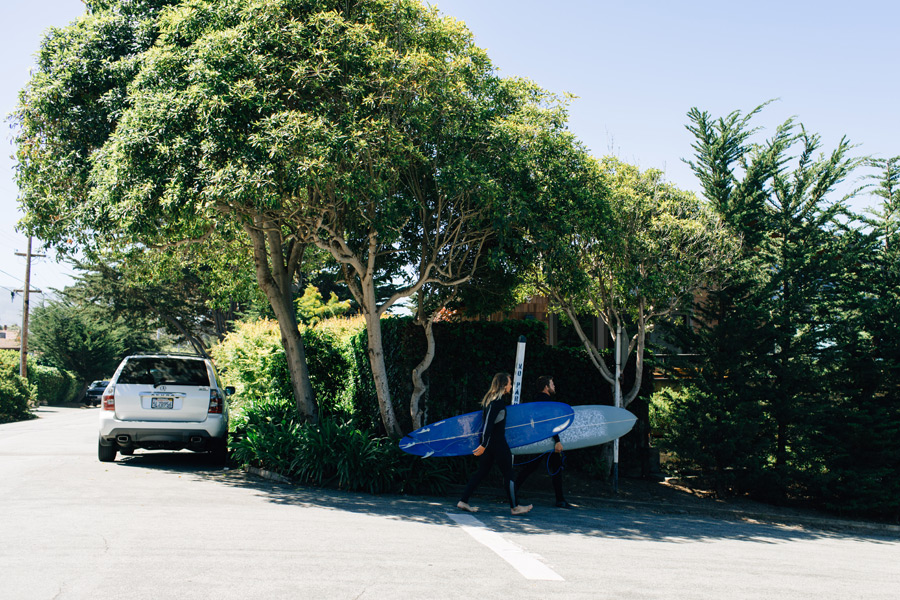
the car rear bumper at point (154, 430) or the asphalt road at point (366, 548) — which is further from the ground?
the car rear bumper at point (154, 430)

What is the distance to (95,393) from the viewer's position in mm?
38219

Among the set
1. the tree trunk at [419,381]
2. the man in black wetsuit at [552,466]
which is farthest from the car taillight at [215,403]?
the man in black wetsuit at [552,466]

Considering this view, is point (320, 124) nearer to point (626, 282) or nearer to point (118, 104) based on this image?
point (118, 104)

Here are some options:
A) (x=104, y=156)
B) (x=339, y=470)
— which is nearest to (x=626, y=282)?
(x=339, y=470)

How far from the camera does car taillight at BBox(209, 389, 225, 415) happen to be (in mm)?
11203

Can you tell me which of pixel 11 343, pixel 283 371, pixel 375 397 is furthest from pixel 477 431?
pixel 11 343

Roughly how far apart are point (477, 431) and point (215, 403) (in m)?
4.38

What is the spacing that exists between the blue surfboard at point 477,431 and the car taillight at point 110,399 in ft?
15.2

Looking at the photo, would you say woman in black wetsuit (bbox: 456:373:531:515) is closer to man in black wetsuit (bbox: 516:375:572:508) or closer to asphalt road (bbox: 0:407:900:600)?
asphalt road (bbox: 0:407:900:600)

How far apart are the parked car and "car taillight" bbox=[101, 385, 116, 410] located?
89.1 ft

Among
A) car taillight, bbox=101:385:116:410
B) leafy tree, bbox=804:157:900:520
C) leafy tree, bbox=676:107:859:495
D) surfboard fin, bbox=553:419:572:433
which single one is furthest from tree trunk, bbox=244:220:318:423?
leafy tree, bbox=804:157:900:520

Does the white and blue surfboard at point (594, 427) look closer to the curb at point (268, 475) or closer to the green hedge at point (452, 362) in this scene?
the green hedge at point (452, 362)

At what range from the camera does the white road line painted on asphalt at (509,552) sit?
576cm

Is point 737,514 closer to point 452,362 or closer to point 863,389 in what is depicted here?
point 863,389
